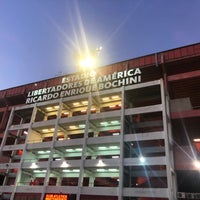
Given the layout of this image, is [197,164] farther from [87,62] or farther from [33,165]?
[87,62]

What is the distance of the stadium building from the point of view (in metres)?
36.7

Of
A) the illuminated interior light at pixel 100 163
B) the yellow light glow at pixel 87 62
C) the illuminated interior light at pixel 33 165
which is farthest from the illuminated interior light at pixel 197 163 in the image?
the yellow light glow at pixel 87 62

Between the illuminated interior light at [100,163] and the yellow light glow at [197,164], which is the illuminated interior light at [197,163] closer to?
the yellow light glow at [197,164]

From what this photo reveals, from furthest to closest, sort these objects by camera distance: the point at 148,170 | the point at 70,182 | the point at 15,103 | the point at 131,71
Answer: the point at 15,103 < the point at 70,182 < the point at 131,71 < the point at 148,170

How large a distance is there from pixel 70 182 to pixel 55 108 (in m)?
16.1

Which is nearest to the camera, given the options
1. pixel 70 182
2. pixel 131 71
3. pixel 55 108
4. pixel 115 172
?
pixel 115 172

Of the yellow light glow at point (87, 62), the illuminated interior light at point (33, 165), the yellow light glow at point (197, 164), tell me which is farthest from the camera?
the yellow light glow at point (87, 62)

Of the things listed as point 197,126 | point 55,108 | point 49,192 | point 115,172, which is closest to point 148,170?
point 115,172

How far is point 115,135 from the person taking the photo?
134ft

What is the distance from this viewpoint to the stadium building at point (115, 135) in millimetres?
36688

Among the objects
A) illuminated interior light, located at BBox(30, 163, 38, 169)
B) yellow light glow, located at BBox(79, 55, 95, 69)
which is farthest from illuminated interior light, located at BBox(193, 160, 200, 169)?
yellow light glow, located at BBox(79, 55, 95, 69)

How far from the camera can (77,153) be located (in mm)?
45344

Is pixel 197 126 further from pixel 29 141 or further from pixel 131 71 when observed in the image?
pixel 29 141

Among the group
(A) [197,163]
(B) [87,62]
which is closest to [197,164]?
(A) [197,163]
